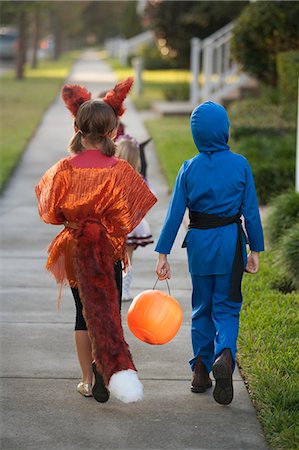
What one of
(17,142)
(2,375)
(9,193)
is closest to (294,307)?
(2,375)

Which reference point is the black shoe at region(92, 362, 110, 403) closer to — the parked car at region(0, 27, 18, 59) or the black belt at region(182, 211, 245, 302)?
the black belt at region(182, 211, 245, 302)

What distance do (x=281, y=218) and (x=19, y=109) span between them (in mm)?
15408

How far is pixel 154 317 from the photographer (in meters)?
4.77

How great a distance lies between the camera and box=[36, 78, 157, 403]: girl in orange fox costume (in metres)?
4.73

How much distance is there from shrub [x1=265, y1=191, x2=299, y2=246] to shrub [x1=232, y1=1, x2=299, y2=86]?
30.0 feet

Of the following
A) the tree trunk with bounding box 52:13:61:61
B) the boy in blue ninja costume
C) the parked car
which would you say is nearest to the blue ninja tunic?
the boy in blue ninja costume

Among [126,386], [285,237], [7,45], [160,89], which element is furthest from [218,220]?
[7,45]

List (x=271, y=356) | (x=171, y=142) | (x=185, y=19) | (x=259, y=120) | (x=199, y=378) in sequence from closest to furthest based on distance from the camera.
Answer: (x=199, y=378), (x=271, y=356), (x=259, y=120), (x=171, y=142), (x=185, y=19)

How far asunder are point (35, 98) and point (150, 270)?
63.1 feet

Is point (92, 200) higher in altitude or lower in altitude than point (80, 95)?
lower

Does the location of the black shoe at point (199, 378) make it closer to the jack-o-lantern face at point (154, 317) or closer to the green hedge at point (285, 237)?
the jack-o-lantern face at point (154, 317)

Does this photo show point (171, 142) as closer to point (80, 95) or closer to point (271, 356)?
point (271, 356)

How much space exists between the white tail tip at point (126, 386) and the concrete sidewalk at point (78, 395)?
7.8 inches

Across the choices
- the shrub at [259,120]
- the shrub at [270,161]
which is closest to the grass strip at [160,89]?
the shrub at [259,120]
